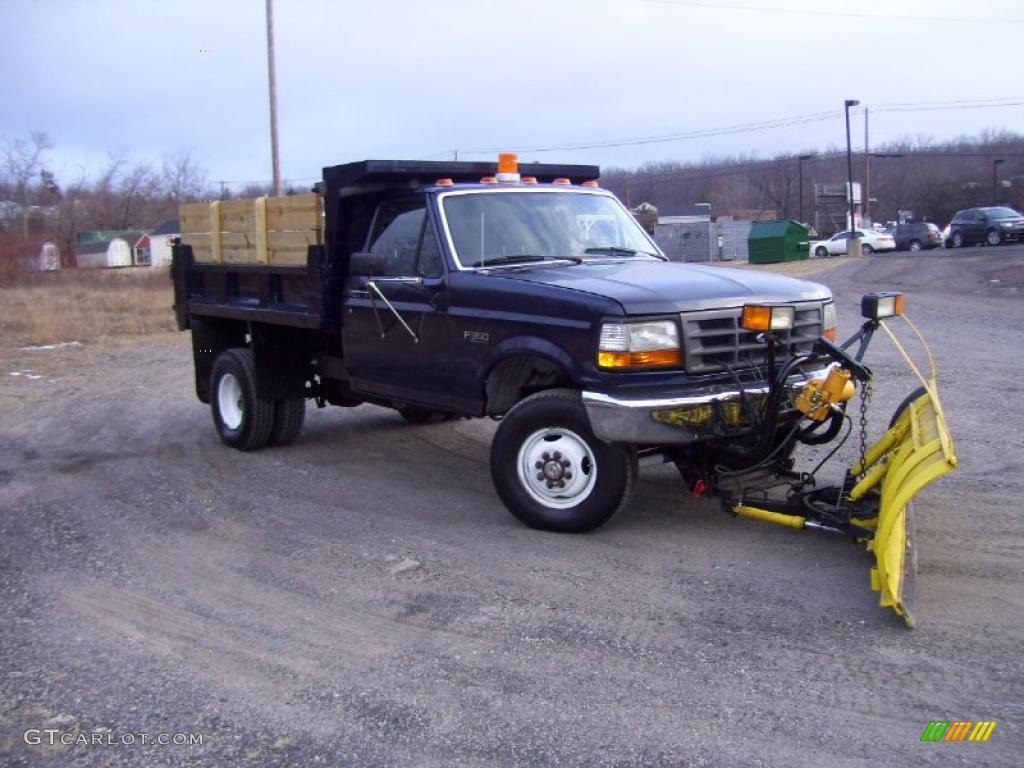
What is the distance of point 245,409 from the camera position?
28.7ft

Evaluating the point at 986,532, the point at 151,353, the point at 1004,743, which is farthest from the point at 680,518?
the point at 151,353

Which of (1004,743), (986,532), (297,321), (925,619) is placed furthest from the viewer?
(297,321)

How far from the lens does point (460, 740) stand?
3.68m

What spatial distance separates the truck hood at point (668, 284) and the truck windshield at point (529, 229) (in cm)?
27

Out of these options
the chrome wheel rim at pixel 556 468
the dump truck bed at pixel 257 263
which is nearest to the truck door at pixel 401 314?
the dump truck bed at pixel 257 263

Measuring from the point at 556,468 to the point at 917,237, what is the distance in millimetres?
46854

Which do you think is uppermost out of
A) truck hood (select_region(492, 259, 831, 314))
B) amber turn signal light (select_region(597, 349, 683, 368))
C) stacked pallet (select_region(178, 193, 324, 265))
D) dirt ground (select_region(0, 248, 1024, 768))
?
stacked pallet (select_region(178, 193, 324, 265))

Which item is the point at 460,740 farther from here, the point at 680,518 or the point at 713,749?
the point at 680,518

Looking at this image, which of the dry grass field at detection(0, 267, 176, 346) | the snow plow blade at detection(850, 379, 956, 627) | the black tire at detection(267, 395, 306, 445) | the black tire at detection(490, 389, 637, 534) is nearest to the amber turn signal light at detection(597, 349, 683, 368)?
the black tire at detection(490, 389, 637, 534)

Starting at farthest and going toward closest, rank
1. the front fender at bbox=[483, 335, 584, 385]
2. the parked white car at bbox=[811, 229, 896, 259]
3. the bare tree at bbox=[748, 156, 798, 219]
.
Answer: the bare tree at bbox=[748, 156, 798, 219] < the parked white car at bbox=[811, 229, 896, 259] < the front fender at bbox=[483, 335, 584, 385]

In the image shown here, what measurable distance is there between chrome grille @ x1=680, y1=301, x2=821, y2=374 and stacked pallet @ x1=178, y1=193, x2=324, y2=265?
10.6ft

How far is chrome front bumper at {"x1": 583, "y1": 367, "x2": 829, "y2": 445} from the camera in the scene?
5.48 metres

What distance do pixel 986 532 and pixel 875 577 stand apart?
1.40 m

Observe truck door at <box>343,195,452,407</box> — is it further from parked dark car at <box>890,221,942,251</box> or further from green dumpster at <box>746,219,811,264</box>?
parked dark car at <box>890,221,942,251</box>
